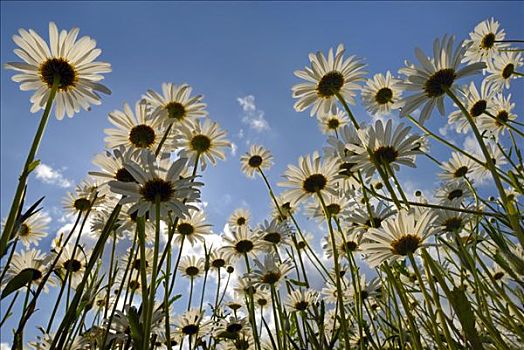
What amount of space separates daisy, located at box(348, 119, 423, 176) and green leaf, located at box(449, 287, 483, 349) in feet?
2.68

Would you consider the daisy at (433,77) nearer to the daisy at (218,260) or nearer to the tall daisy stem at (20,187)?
the tall daisy stem at (20,187)

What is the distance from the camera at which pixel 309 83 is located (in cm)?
247

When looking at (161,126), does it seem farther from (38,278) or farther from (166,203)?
(38,278)

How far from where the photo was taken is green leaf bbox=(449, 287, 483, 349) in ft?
3.21

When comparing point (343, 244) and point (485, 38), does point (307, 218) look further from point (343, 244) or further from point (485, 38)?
point (485, 38)

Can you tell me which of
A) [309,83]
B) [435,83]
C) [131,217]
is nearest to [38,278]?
[131,217]

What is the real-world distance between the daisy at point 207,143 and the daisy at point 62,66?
2.72 ft

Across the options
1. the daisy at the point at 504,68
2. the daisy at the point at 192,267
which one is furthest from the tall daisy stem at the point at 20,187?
the daisy at the point at 504,68

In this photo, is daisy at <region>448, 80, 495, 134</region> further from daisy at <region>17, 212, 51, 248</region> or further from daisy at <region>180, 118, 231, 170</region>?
daisy at <region>17, 212, 51, 248</region>

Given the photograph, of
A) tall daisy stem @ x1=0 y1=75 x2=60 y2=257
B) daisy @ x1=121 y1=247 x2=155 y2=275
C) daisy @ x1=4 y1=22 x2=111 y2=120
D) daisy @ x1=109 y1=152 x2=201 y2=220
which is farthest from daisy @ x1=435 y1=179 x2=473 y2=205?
tall daisy stem @ x1=0 y1=75 x2=60 y2=257

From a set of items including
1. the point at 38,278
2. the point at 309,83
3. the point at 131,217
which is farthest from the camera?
the point at 309,83

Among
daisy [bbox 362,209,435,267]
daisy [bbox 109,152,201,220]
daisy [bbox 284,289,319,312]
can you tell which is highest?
daisy [bbox 284,289,319,312]

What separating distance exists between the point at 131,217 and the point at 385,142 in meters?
1.10

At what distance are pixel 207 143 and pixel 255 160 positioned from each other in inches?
61.4
